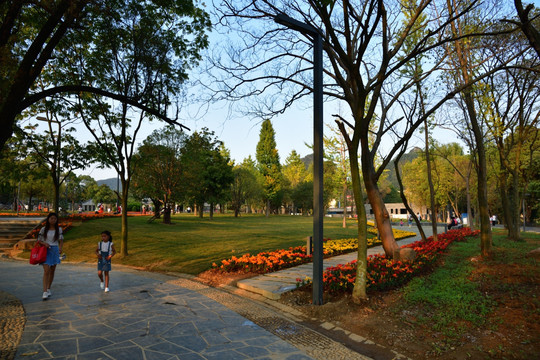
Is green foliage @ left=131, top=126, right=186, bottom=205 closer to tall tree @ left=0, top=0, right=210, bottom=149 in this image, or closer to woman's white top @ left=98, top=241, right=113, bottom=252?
tall tree @ left=0, top=0, right=210, bottom=149

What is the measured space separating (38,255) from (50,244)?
31cm

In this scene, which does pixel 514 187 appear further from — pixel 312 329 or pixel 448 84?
pixel 312 329

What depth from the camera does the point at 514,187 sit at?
43.9 feet

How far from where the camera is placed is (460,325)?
4938 millimetres

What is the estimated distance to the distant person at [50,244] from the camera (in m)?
7.08

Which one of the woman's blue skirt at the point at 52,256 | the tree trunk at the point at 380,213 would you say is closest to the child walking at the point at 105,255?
the woman's blue skirt at the point at 52,256

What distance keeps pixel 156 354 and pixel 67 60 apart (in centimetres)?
1135

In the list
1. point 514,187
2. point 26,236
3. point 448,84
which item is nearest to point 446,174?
point 514,187

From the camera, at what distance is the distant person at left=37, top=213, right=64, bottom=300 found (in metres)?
7.08

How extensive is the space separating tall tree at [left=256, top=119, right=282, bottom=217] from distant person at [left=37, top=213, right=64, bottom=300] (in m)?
52.1

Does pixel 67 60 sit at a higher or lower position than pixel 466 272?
higher

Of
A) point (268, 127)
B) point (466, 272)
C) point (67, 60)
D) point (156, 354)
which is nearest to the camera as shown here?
point (156, 354)

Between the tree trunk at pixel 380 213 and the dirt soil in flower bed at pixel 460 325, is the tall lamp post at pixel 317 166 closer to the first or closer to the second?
the dirt soil in flower bed at pixel 460 325

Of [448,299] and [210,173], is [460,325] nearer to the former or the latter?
[448,299]
